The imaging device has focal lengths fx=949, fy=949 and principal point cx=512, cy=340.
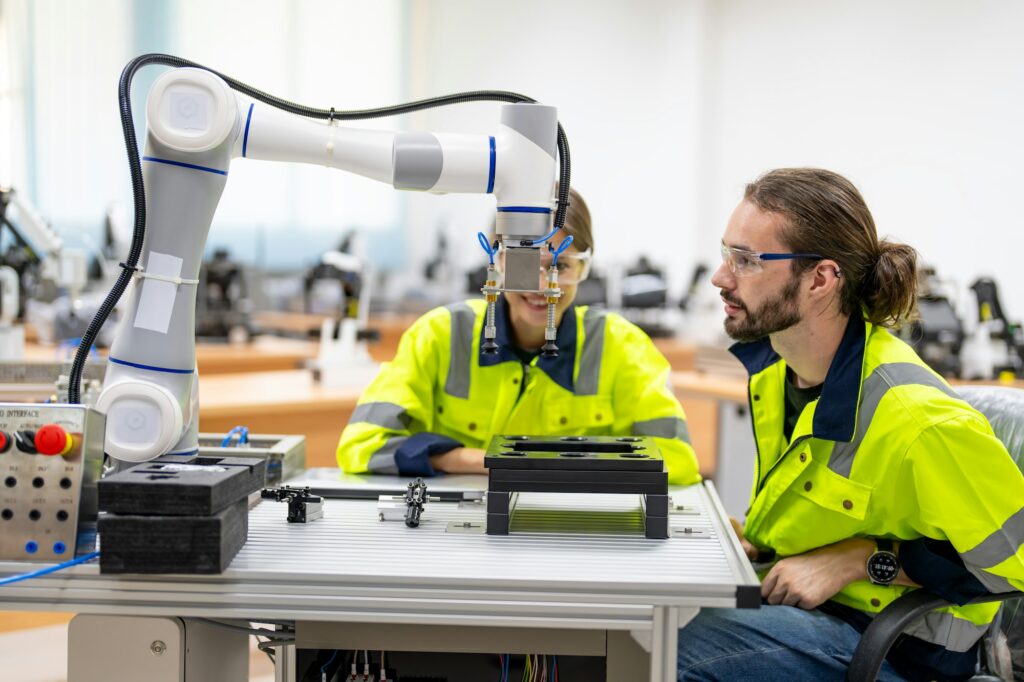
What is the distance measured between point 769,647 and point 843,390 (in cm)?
41

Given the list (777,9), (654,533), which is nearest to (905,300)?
(654,533)

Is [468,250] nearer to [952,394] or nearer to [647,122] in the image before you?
[647,122]

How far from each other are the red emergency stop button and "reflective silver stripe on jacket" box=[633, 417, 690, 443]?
1106mm

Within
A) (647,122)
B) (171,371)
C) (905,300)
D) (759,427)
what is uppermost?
(647,122)

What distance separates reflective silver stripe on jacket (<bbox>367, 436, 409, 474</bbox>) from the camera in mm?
1802

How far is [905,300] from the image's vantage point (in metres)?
1.58

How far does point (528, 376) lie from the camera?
6.63 feet

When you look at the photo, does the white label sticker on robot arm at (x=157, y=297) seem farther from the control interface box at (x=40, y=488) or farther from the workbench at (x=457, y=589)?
the workbench at (x=457, y=589)

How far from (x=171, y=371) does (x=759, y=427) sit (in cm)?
100

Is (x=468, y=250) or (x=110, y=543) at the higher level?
(x=468, y=250)

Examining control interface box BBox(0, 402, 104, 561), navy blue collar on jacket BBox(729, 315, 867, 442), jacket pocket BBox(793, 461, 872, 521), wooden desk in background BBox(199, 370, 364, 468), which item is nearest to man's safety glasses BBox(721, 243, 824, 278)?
navy blue collar on jacket BBox(729, 315, 867, 442)

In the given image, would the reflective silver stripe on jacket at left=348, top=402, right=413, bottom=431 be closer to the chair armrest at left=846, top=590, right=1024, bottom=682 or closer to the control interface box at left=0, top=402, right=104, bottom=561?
the control interface box at left=0, top=402, right=104, bottom=561

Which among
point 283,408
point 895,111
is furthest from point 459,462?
point 895,111

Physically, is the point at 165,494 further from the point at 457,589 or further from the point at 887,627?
the point at 887,627
